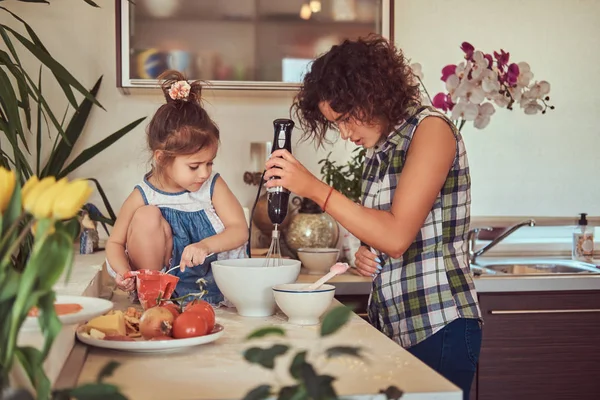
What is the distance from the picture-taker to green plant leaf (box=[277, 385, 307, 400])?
0.77 meters

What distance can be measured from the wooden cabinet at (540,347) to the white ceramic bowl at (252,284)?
95 centimetres

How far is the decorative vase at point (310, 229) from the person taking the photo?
9.02 ft

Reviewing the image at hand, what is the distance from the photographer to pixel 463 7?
3.11 metres

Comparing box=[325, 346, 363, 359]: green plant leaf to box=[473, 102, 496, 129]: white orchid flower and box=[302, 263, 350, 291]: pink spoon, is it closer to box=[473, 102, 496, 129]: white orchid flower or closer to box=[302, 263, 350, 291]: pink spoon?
box=[302, 263, 350, 291]: pink spoon

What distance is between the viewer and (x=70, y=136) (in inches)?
110

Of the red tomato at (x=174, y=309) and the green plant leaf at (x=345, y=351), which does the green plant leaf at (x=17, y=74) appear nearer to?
the red tomato at (x=174, y=309)

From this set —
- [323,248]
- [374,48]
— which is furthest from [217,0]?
[374,48]

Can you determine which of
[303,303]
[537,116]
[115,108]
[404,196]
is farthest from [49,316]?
[537,116]

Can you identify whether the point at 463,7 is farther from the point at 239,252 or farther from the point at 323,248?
the point at 239,252

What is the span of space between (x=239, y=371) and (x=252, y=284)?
1.56 feet

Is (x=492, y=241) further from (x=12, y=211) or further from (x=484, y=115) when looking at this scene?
(x=12, y=211)

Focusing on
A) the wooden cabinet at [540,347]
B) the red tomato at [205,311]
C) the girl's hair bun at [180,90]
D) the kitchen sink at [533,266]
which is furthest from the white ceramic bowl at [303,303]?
the kitchen sink at [533,266]

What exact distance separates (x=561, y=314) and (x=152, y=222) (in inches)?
51.6

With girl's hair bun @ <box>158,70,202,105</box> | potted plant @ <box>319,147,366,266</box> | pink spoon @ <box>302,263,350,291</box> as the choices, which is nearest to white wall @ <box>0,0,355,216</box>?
potted plant @ <box>319,147,366,266</box>
